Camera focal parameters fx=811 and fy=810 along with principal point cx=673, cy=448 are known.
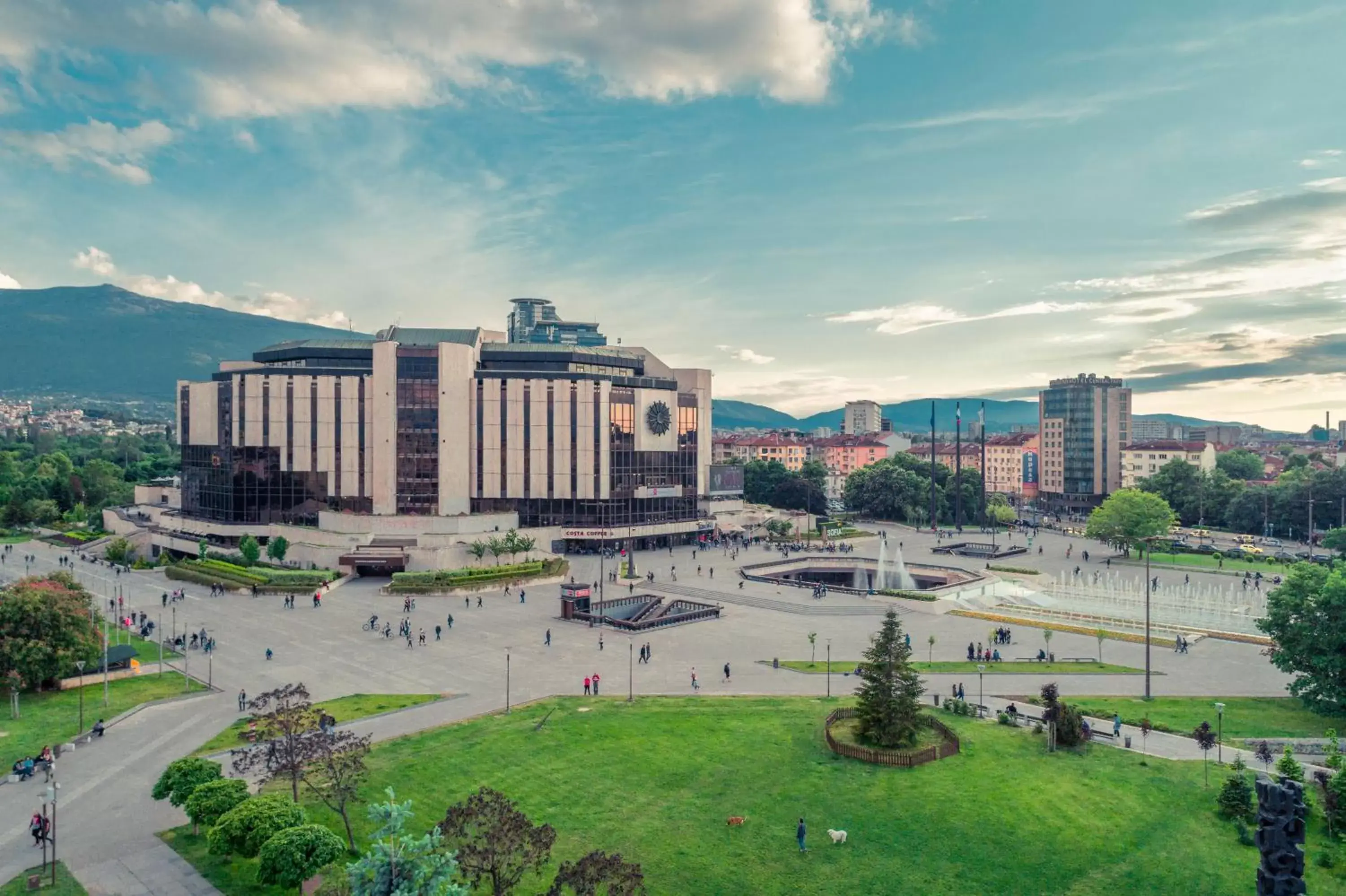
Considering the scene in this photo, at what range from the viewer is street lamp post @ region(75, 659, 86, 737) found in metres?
32.5

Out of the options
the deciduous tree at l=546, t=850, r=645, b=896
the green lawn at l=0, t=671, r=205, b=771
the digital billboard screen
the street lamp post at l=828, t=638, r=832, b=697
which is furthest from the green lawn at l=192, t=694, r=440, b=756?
the digital billboard screen

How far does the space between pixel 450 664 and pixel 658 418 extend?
53.7m

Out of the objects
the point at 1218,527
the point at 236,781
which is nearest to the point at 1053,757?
the point at 236,781

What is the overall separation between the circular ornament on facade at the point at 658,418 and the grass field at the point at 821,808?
61.5 meters

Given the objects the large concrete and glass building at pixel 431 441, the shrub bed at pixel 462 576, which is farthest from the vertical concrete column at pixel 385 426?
the shrub bed at pixel 462 576

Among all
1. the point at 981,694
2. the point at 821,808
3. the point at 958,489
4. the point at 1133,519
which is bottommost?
the point at 821,808

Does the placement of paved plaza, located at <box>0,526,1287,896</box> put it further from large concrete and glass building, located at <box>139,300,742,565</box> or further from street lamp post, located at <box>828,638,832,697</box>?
large concrete and glass building, located at <box>139,300,742,565</box>

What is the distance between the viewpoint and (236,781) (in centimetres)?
2328

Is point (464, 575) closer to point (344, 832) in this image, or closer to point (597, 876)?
point (344, 832)

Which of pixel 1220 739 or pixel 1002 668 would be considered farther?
pixel 1002 668

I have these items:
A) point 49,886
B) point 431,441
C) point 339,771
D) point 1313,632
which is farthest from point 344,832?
point 431,441

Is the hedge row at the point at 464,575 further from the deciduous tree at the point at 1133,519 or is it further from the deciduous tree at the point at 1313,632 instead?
the deciduous tree at the point at 1133,519

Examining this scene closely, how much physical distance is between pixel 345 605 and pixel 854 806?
4556cm

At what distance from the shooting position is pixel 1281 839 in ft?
39.4
